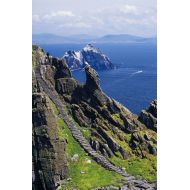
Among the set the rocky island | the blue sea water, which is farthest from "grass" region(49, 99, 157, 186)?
the blue sea water

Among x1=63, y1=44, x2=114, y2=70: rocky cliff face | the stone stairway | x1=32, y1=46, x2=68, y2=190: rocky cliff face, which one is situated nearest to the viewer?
the stone stairway

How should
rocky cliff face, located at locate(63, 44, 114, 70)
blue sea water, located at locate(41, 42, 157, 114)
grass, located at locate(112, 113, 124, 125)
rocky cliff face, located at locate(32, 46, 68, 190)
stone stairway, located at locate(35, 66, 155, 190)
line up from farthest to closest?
grass, located at locate(112, 113, 124, 125)
rocky cliff face, located at locate(63, 44, 114, 70)
rocky cliff face, located at locate(32, 46, 68, 190)
stone stairway, located at locate(35, 66, 155, 190)
blue sea water, located at locate(41, 42, 157, 114)

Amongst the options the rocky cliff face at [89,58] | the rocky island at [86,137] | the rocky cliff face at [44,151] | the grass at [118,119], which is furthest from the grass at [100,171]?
the rocky cliff face at [89,58]

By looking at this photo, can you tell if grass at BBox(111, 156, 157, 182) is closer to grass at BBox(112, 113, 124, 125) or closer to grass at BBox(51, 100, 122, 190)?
grass at BBox(51, 100, 122, 190)

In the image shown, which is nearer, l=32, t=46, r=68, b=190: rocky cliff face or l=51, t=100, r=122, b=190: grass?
l=51, t=100, r=122, b=190: grass

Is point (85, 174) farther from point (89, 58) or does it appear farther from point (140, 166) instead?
point (89, 58)
